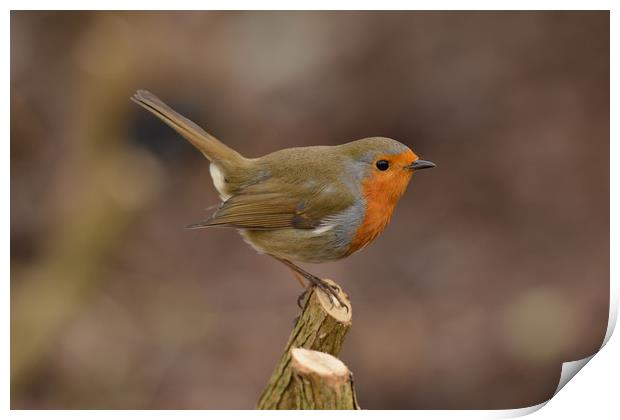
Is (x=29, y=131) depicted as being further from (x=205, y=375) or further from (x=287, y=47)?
(x=205, y=375)

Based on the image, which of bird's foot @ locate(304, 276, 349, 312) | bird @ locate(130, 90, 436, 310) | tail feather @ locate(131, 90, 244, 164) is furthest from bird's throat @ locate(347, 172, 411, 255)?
tail feather @ locate(131, 90, 244, 164)

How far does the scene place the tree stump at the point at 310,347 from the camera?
2.21m

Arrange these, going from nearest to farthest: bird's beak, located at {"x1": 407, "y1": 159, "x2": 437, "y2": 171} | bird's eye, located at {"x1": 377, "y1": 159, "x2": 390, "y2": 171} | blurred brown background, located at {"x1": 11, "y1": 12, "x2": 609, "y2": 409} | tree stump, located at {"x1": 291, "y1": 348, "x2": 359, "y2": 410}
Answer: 1. tree stump, located at {"x1": 291, "y1": 348, "x2": 359, "y2": 410}
2. bird's beak, located at {"x1": 407, "y1": 159, "x2": 437, "y2": 171}
3. bird's eye, located at {"x1": 377, "y1": 159, "x2": 390, "y2": 171}
4. blurred brown background, located at {"x1": 11, "y1": 12, "x2": 609, "y2": 409}

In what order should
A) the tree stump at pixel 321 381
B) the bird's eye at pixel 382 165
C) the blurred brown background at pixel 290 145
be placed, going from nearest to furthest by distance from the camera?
1. the tree stump at pixel 321 381
2. the bird's eye at pixel 382 165
3. the blurred brown background at pixel 290 145

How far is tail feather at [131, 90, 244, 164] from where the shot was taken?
2.63 meters

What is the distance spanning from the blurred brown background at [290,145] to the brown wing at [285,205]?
0.57 metres

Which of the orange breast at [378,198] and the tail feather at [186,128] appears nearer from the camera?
the orange breast at [378,198]

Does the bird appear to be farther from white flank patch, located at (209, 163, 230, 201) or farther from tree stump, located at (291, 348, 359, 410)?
tree stump, located at (291, 348, 359, 410)

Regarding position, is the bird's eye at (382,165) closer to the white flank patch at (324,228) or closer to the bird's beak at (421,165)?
the bird's beak at (421,165)

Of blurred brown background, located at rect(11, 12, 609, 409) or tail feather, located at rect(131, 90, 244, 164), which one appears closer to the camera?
tail feather, located at rect(131, 90, 244, 164)

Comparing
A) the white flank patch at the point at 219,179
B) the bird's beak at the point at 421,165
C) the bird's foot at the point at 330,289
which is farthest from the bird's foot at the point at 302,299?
the bird's beak at the point at 421,165

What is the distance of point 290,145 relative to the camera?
3.43m

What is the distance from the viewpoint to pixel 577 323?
9.63 feet

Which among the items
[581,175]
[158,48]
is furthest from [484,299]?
[158,48]
